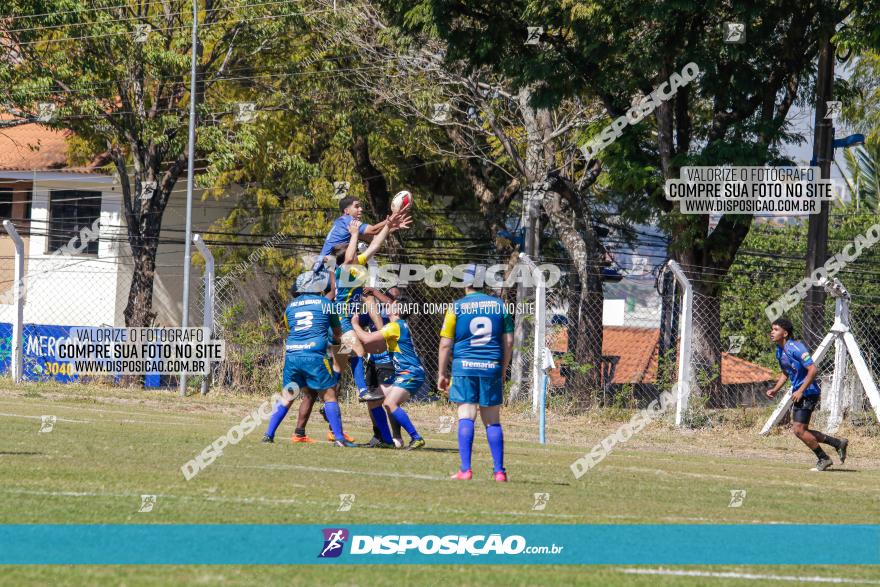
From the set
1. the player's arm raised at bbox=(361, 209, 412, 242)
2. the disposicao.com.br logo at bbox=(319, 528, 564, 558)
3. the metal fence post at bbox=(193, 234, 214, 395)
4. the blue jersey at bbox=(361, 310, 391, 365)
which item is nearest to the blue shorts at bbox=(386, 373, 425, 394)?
the blue jersey at bbox=(361, 310, 391, 365)

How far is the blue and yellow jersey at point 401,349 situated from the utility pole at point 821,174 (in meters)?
8.86

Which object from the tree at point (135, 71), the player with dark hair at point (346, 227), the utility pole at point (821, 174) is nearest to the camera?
the player with dark hair at point (346, 227)

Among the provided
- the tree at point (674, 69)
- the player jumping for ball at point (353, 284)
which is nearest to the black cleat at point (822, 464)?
the tree at point (674, 69)

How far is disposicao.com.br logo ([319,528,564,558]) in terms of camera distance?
6.25 meters

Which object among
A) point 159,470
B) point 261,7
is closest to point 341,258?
point 159,470

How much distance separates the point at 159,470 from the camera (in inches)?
376

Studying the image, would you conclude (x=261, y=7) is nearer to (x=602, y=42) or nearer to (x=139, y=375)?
(x=139, y=375)

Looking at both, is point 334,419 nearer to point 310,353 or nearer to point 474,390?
point 310,353

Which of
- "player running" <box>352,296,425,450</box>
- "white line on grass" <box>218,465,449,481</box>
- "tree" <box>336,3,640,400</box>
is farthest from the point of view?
"tree" <box>336,3,640,400</box>

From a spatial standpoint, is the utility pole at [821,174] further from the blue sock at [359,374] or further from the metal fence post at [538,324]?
the blue sock at [359,374]

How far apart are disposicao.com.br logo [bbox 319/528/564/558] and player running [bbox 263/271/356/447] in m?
6.63

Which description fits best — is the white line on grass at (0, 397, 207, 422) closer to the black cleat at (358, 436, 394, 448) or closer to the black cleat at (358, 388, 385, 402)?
the black cleat at (358, 436, 394, 448)

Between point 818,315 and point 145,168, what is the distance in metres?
17.7

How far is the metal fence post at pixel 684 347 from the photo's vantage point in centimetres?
1869
